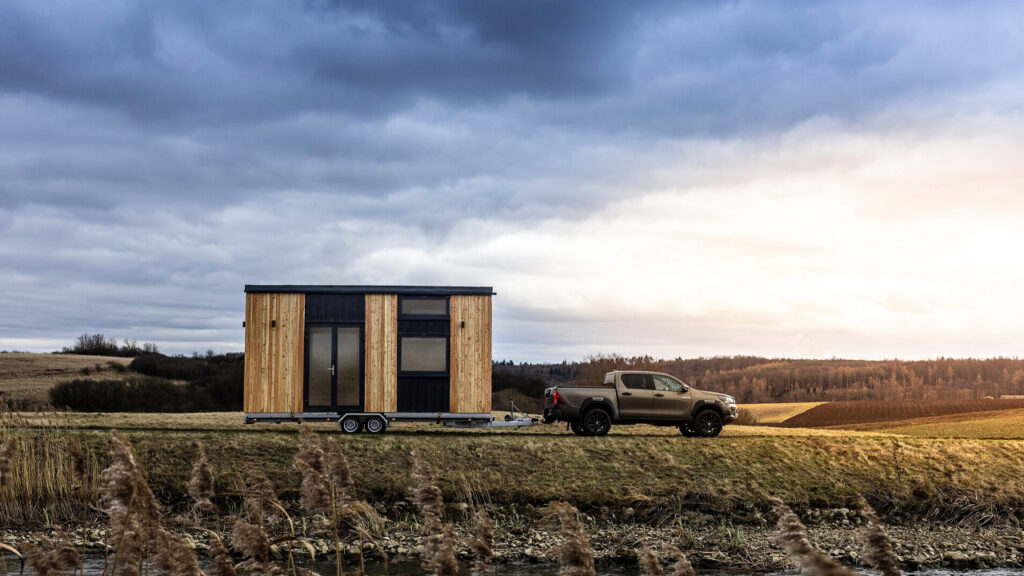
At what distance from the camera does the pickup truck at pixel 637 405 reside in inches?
733

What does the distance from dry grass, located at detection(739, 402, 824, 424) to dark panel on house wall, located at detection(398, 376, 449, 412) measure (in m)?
13.8

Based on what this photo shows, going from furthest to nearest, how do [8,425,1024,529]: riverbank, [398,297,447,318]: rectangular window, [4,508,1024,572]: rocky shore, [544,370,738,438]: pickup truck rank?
[398,297,447,318]: rectangular window < [544,370,738,438]: pickup truck < [8,425,1024,529]: riverbank < [4,508,1024,572]: rocky shore

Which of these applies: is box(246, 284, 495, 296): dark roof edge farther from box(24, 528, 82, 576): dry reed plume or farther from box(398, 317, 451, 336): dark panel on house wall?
box(24, 528, 82, 576): dry reed plume

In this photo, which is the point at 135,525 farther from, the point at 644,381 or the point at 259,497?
the point at 644,381

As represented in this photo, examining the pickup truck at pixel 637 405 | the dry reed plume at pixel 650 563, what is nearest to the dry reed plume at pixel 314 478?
the dry reed plume at pixel 650 563

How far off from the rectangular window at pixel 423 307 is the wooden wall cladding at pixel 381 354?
7.3 inches

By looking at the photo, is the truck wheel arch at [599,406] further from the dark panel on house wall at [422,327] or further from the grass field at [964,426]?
the grass field at [964,426]

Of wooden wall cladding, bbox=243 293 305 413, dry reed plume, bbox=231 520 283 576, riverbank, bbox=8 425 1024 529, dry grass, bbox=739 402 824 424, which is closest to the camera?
dry reed plume, bbox=231 520 283 576

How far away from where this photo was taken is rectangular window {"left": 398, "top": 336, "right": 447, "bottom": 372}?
19611mm

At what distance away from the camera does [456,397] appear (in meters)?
19.4

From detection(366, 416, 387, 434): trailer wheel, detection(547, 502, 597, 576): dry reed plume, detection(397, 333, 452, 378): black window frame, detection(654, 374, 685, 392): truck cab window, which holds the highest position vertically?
detection(397, 333, 452, 378): black window frame

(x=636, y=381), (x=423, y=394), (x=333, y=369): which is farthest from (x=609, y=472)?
(x=333, y=369)

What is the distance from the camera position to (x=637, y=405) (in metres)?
18.8

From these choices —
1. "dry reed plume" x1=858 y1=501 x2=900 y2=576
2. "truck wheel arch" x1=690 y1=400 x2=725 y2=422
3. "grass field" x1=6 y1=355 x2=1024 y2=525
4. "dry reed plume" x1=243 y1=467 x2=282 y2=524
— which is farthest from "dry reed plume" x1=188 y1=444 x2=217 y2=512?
"truck wheel arch" x1=690 y1=400 x2=725 y2=422
